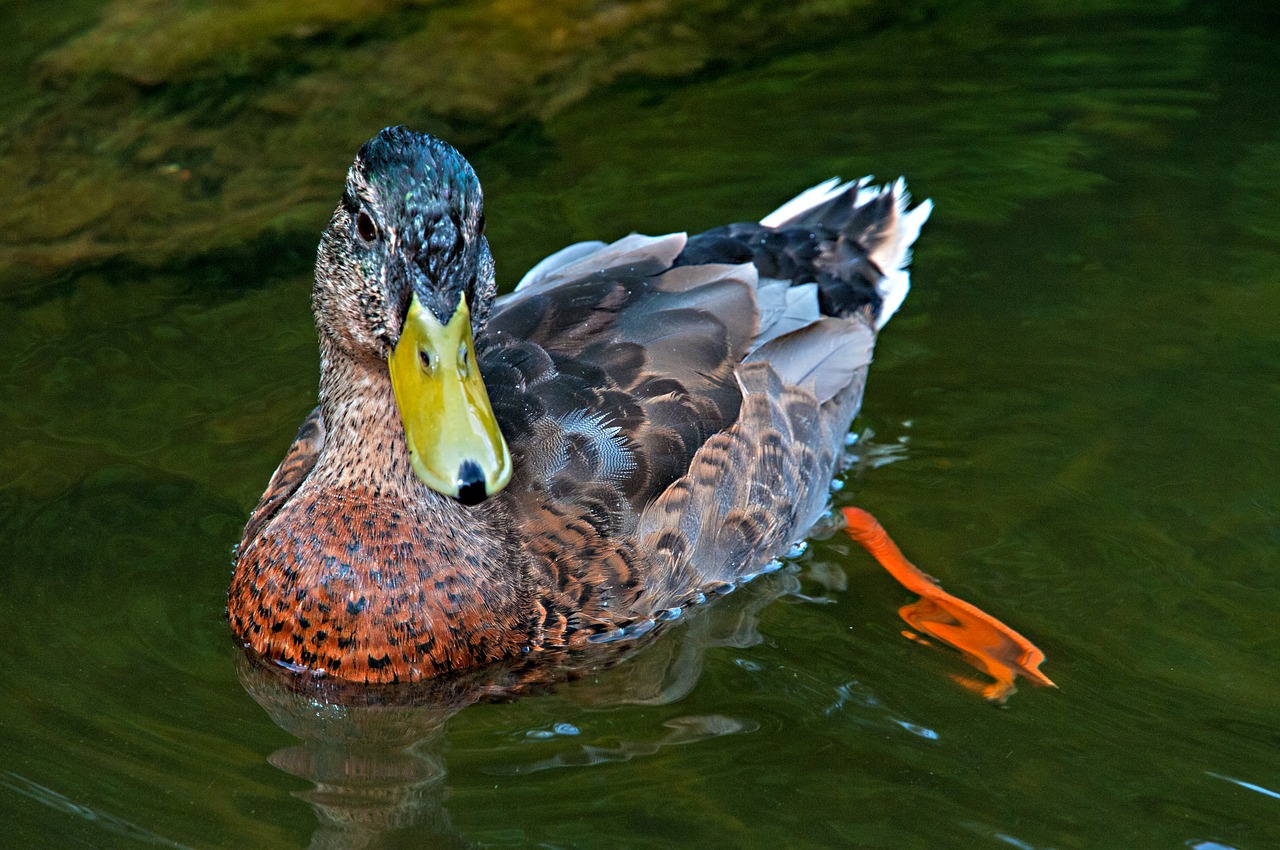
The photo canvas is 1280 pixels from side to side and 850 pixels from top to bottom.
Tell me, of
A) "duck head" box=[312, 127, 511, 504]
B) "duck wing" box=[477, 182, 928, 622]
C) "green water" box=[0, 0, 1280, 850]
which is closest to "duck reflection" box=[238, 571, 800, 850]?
"green water" box=[0, 0, 1280, 850]

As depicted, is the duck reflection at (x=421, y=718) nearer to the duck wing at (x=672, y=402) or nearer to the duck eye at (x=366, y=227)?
the duck wing at (x=672, y=402)

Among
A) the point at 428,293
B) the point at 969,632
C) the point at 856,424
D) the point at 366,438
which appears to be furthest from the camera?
the point at 856,424

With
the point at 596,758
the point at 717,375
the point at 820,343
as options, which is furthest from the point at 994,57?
the point at 596,758

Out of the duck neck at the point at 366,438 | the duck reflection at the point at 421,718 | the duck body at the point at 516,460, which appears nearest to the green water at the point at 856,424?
the duck reflection at the point at 421,718

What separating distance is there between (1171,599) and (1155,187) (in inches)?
118

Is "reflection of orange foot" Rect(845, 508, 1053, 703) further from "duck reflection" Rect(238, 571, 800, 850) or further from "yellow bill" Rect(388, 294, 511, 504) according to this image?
"yellow bill" Rect(388, 294, 511, 504)

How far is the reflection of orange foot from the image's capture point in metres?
5.09

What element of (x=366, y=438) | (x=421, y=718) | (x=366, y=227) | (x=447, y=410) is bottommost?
(x=421, y=718)

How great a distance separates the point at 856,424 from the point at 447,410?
258cm

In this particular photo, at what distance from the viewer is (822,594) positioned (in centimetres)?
557

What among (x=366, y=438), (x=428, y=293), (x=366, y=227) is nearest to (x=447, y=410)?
(x=428, y=293)

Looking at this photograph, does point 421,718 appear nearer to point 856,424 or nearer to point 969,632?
point 969,632

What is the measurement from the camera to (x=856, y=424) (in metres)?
6.50

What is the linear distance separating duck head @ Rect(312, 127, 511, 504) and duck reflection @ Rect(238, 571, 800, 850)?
90 cm
